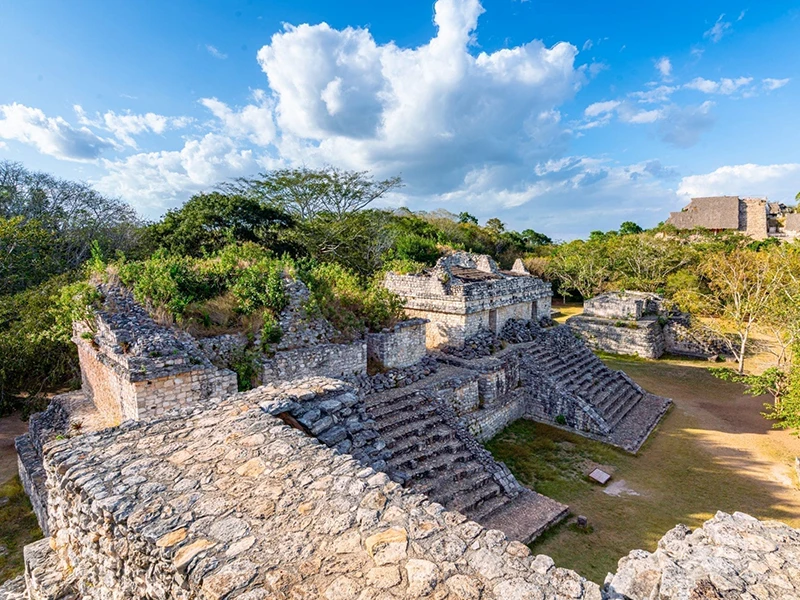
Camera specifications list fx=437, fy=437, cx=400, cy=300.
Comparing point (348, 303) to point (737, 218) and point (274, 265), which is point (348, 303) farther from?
point (737, 218)

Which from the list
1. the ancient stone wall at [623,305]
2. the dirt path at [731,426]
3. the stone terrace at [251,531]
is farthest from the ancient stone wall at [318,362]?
the ancient stone wall at [623,305]

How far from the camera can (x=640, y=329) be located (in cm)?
1866

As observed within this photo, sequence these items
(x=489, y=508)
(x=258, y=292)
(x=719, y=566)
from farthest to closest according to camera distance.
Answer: (x=258, y=292) → (x=489, y=508) → (x=719, y=566)

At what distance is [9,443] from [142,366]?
20.9 feet

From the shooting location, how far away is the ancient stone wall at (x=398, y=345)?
10953mm

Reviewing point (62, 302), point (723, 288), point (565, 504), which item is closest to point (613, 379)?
point (565, 504)

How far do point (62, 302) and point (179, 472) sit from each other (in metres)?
7.46

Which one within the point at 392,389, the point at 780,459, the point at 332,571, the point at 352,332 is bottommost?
the point at 780,459

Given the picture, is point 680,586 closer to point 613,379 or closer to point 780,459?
point 780,459

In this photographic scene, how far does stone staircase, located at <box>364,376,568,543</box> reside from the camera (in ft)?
24.4

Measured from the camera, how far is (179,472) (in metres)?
3.89

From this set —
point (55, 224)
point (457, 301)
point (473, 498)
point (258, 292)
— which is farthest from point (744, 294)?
point (55, 224)

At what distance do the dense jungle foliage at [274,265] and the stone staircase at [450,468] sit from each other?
2520 mm

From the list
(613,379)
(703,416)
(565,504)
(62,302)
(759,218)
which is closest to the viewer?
(565,504)
